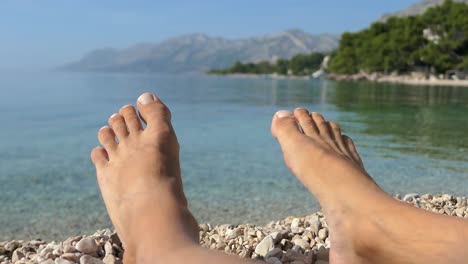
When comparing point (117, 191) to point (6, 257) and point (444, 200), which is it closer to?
point (6, 257)

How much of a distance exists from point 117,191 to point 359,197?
0.79 meters

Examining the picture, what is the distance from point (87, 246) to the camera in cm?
163

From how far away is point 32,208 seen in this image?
9.96ft

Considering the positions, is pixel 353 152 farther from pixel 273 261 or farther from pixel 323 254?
pixel 273 261

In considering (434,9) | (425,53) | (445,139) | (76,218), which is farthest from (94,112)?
(434,9)

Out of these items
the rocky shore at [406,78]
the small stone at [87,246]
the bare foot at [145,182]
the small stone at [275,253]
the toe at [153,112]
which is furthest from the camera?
the rocky shore at [406,78]

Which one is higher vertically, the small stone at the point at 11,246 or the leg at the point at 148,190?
the leg at the point at 148,190

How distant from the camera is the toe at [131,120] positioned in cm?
190

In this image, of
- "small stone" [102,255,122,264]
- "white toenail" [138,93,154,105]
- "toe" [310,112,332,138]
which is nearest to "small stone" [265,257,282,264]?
"small stone" [102,255,122,264]

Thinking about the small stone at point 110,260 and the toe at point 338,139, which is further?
the toe at point 338,139

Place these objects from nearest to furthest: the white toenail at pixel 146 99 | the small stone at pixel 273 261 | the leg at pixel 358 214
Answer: the leg at pixel 358 214
the small stone at pixel 273 261
the white toenail at pixel 146 99

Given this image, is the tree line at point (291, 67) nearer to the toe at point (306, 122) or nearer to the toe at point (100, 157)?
the toe at point (306, 122)

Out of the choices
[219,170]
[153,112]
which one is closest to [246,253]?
[153,112]

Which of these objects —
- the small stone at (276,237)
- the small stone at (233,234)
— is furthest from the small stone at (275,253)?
the small stone at (233,234)
